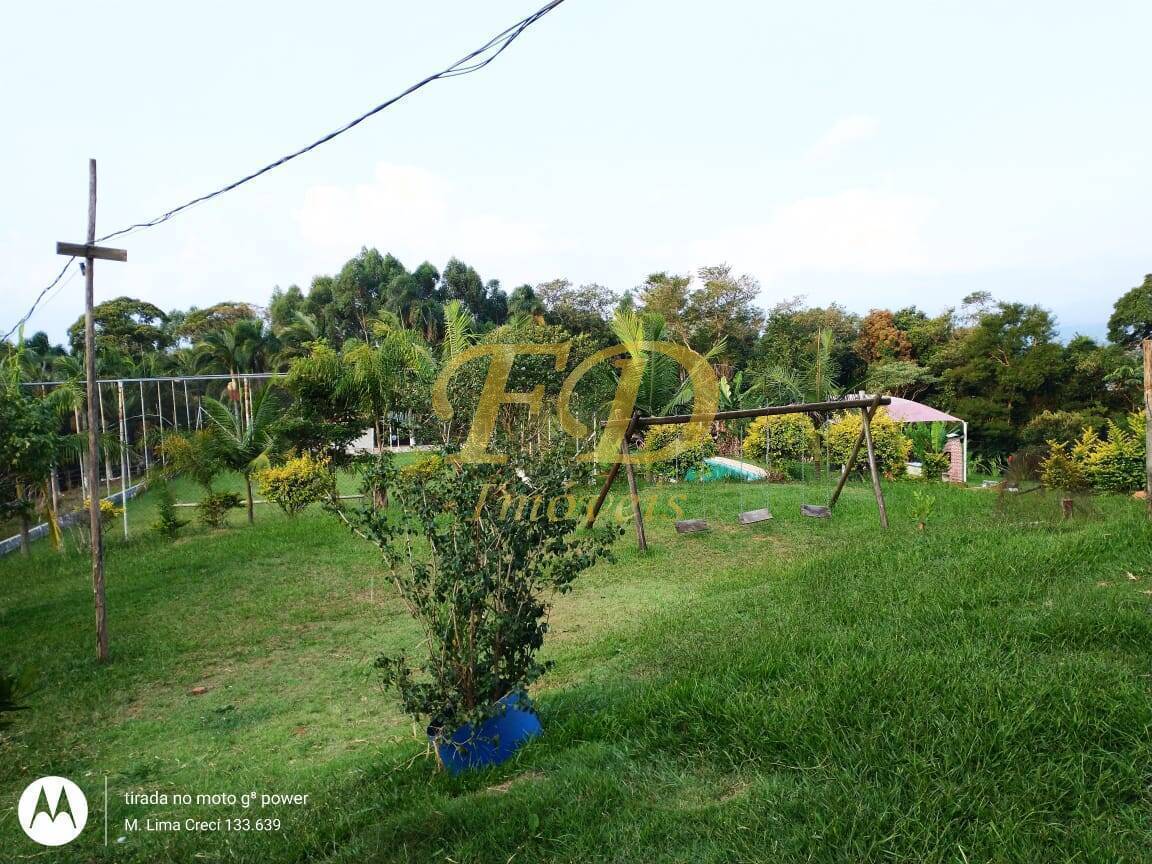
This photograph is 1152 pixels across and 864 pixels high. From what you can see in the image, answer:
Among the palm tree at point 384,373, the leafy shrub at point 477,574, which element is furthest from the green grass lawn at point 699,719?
the palm tree at point 384,373

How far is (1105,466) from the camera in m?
10.9

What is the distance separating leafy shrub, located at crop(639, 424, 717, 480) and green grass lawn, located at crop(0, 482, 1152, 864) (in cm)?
644

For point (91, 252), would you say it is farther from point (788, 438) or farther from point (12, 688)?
point (788, 438)

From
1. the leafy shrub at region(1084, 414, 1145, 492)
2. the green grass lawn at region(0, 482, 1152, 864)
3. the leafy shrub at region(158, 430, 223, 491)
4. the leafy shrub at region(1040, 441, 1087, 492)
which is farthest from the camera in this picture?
the leafy shrub at region(158, 430, 223, 491)

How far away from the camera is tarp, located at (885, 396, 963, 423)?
17578 millimetres

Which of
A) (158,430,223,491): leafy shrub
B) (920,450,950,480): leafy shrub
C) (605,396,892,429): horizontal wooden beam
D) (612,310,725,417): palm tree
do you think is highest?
(612,310,725,417): palm tree

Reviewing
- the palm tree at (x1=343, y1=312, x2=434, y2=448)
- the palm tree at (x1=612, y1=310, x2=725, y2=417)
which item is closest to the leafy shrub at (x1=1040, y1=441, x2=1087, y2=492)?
the palm tree at (x1=612, y1=310, x2=725, y2=417)

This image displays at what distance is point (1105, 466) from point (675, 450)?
6522 mm

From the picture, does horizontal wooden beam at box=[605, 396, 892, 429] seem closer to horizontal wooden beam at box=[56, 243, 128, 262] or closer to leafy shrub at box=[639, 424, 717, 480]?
leafy shrub at box=[639, 424, 717, 480]

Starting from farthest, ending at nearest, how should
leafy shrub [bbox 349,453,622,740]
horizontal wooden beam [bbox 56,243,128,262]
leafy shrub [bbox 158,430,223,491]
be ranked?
1. leafy shrub [bbox 158,430,223,491]
2. horizontal wooden beam [bbox 56,243,128,262]
3. leafy shrub [bbox 349,453,622,740]

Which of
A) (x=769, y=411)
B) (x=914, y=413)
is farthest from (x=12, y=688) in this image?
(x=914, y=413)

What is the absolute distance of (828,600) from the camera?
17.1 feet

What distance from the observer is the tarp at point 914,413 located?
17.6 meters

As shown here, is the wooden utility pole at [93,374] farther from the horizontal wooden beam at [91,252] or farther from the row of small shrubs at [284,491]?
the row of small shrubs at [284,491]
